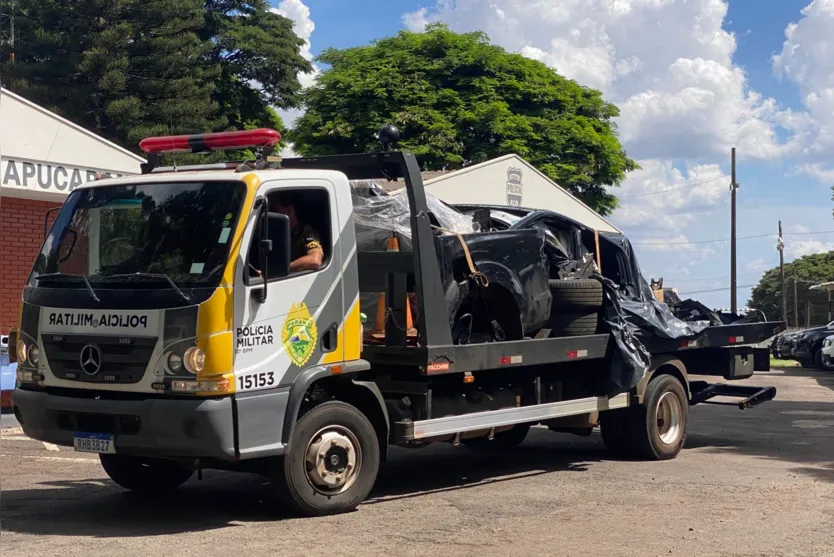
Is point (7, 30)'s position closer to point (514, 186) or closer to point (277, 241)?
point (514, 186)

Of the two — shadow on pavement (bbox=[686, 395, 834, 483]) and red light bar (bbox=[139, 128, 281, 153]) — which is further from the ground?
red light bar (bbox=[139, 128, 281, 153])

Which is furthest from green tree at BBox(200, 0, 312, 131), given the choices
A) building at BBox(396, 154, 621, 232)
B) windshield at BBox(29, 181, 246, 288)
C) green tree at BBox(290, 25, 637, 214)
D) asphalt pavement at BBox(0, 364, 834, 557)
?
windshield at BBox(29, 181, 246, 288)

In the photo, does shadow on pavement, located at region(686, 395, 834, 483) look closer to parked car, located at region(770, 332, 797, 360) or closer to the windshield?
the windshield

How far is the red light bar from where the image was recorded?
800 centimetres

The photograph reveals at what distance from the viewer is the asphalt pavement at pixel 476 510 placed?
6840mm

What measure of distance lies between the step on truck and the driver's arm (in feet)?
0.12

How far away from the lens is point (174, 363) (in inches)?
275

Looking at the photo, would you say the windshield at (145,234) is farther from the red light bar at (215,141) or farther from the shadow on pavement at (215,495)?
the shadow on pavement at (215,495)

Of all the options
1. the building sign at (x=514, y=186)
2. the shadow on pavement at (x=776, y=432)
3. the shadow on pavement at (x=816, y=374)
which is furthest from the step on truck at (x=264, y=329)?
the building sign at (x=514, y=186)

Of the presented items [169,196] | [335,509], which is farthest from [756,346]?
[169,196]

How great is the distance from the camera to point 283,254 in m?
7.39

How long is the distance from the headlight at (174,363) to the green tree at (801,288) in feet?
264

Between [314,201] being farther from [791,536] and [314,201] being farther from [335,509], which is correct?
[791,536]

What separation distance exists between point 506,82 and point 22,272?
26696 mm
